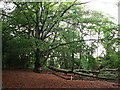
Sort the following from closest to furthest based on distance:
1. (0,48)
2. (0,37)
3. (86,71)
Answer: (0,37), (0,48), (86,71)

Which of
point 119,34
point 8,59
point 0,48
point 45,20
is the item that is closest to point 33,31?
point 45,20

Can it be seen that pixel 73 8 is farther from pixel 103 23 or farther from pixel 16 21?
pixel 16 21

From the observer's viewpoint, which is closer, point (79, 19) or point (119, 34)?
point (119, 34)

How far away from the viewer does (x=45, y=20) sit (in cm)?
464

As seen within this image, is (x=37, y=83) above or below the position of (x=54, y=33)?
below

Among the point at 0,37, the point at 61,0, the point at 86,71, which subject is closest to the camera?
the point at 0,37

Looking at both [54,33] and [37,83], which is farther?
[54,33]

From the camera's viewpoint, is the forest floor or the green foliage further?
the green foliage

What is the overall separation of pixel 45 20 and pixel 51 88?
9.28 ft

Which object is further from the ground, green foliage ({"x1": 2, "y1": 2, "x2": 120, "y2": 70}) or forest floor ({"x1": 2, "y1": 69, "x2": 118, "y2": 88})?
green foliage ({"x1": 2, "y1": 2, "x2": 120, "y2": 70})

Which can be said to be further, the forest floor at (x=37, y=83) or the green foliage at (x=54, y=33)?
the green foliage at (x=54, y=33)

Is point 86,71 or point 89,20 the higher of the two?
point 89,20

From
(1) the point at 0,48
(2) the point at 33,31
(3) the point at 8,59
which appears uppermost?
(2) the point at 33,31

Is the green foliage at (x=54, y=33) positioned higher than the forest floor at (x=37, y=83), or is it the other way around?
the green foliage at (x=54, y=33)
